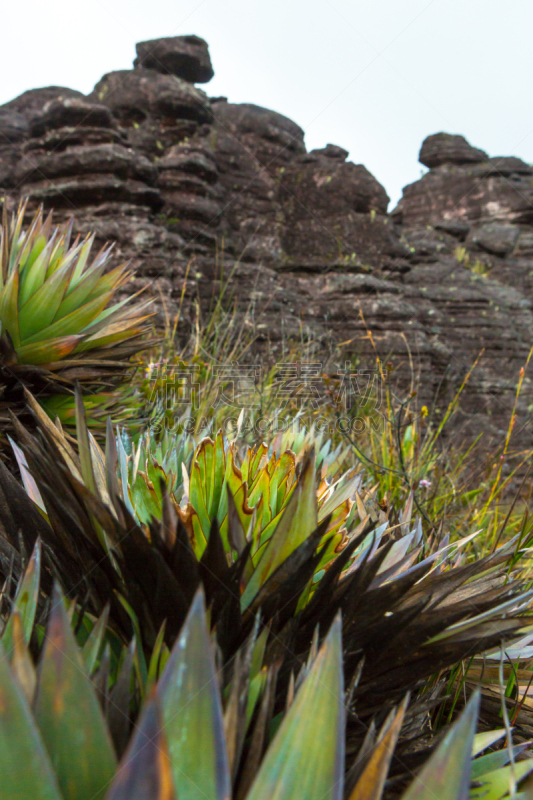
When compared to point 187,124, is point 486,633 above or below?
below

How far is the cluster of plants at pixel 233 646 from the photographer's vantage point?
17.6 inches

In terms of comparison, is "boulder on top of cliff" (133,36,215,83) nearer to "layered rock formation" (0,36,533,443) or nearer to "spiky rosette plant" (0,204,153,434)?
"layered rock formation" (0,36,533,443)

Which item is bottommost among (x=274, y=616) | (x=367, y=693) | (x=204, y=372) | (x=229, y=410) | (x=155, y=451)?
(x=367, y=693)

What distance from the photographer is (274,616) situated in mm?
703

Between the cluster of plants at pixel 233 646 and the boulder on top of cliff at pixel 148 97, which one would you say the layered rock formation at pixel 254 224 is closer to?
the boulder on top of cliff at pixel 148 97

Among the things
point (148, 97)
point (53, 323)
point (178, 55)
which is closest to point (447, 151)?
point (178, 55)

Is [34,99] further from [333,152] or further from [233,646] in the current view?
[233,646]

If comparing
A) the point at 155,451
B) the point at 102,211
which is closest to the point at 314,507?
the point at 155,451

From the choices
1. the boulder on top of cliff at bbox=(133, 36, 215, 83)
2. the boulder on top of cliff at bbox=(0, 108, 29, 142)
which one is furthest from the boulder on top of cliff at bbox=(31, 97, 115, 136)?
the boulder on top of cliff at bbox=(133, 36, 215, 83)

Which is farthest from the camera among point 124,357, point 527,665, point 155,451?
point 124,357

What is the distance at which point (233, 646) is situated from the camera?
28.6 inches

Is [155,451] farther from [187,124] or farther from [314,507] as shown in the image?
[187,124]

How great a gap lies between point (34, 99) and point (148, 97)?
5.73ft

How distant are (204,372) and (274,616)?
294 cm
